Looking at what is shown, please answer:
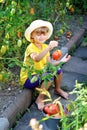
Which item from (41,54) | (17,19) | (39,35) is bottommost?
(41,54)

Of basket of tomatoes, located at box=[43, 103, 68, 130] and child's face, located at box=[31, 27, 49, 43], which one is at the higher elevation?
child's face, located at box=[31, 27, 49, 43]

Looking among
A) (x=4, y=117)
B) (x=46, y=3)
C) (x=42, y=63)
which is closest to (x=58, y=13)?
(x=46, y=3)

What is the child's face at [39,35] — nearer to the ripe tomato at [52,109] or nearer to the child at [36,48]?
the child at [36,48]

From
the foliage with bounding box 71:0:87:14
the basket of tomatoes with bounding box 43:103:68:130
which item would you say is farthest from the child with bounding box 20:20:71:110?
the foliage with bounding box 71:0:87:14

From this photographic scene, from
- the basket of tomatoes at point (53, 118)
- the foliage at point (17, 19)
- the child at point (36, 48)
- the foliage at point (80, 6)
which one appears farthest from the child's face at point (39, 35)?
the foliage at point (80, 6)

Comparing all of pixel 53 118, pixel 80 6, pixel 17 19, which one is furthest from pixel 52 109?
pixel 80 6

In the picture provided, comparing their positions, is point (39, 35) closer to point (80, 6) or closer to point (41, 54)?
point (41, 54)

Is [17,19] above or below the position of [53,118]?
above

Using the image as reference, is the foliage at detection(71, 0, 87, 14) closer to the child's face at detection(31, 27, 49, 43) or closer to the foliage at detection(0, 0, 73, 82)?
the foliage at detection(0, 0, 73, 82)

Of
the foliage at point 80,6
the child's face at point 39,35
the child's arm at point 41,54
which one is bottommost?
the child's arm at point 41,54

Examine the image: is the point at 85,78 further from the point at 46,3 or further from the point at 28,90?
the point at 46,3

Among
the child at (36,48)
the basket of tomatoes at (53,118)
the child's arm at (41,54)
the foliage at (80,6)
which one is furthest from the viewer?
the foliage at (80,6)

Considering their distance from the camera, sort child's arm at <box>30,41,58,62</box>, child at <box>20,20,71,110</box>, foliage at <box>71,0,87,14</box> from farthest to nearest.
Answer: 1. foliage at <box>71,0,87,14</box>
2. child at <box>20,20,71,110</box>
3. child's arm at <box>30,41,58,62</box>

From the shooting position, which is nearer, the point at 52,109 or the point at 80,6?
the point at 52,109
